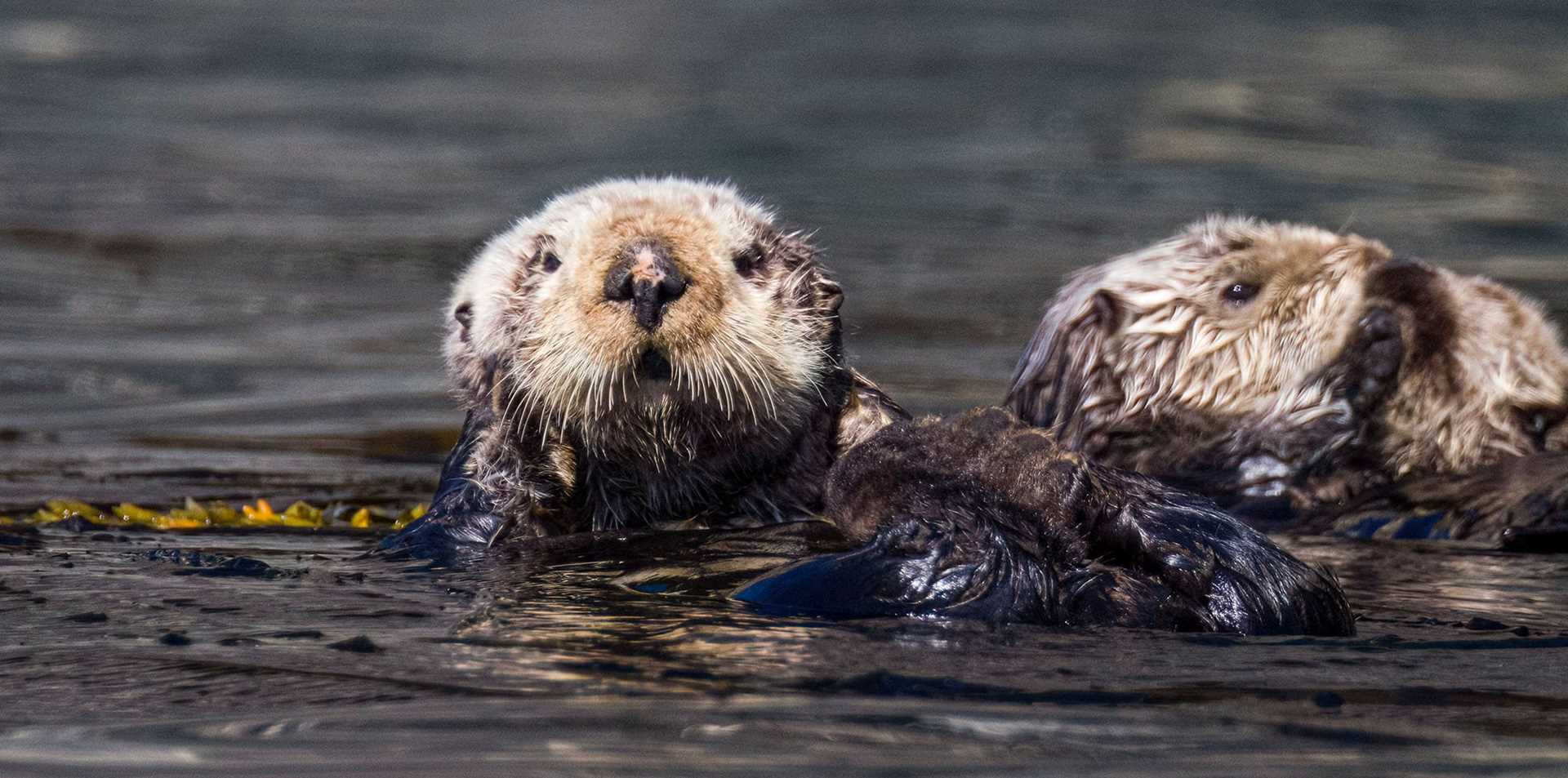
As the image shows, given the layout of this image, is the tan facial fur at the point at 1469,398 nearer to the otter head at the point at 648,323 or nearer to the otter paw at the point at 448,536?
the otter head at the point at 648,323

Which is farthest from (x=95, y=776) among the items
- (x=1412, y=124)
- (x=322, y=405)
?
(x=1412, y=124)

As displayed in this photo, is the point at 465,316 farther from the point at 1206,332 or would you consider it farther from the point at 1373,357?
the point at 1373,357

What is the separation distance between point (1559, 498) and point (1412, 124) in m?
13.1

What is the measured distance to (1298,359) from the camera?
5.80 metres

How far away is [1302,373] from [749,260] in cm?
198

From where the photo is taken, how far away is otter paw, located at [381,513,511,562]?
436 centimetres

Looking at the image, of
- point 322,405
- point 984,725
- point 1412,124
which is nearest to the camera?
point 984,725

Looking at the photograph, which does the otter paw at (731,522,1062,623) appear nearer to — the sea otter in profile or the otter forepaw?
the sea otter in profile

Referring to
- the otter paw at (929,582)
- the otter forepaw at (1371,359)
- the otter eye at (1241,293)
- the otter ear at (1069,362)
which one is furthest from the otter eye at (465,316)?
the otter forepaw at (1371,359)

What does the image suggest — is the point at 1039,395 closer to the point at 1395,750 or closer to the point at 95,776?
the point at 1395,750

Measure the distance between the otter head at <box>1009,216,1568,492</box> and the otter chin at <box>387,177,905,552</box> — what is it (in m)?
1.24

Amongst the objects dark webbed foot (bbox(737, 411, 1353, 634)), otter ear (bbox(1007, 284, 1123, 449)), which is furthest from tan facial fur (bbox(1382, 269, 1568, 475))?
dark webbed foot (bbox(737, 411, 1353, 634))

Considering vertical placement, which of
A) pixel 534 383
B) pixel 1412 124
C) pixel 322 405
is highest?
pixel 1412 124

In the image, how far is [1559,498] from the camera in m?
4.93
